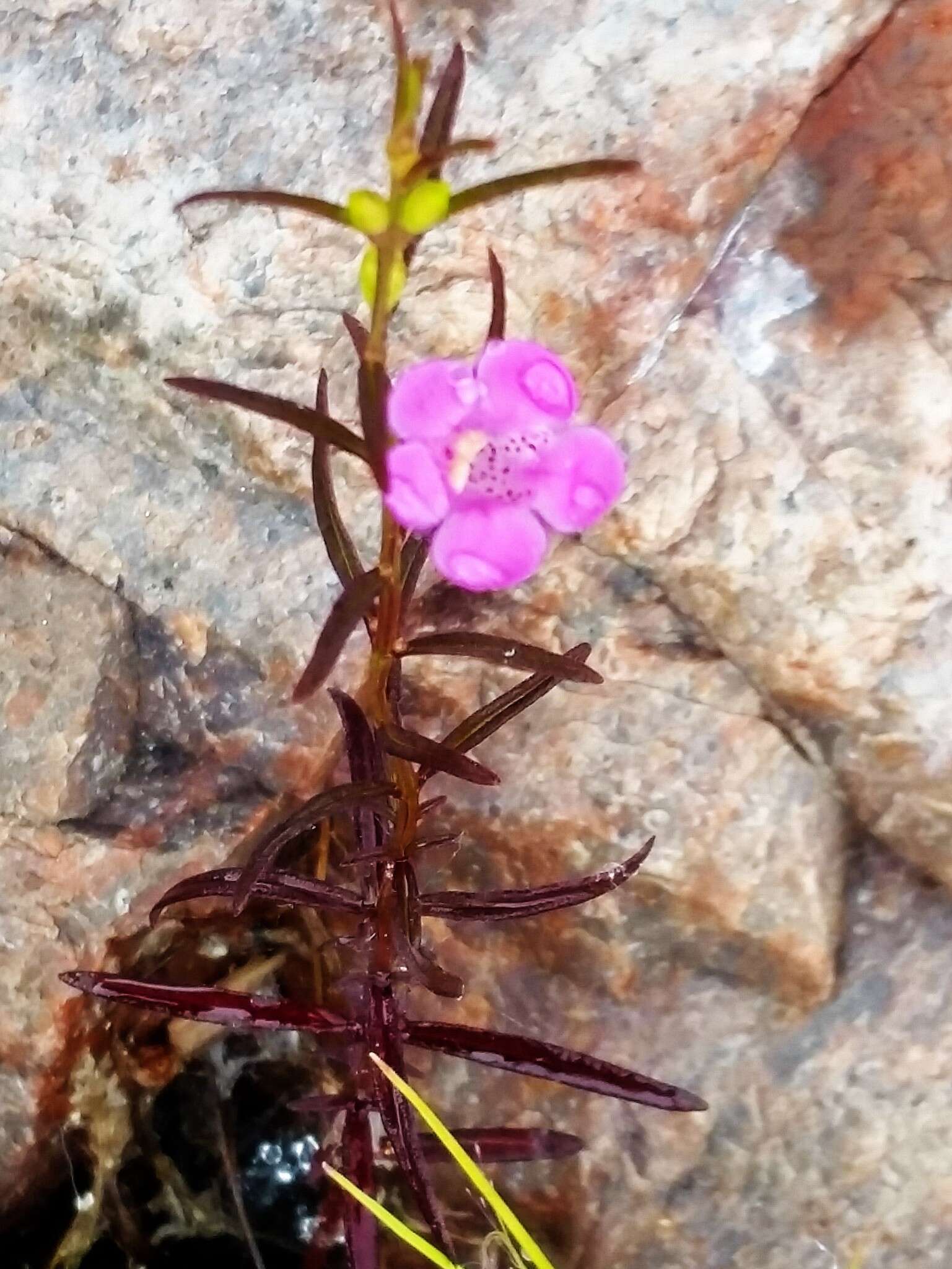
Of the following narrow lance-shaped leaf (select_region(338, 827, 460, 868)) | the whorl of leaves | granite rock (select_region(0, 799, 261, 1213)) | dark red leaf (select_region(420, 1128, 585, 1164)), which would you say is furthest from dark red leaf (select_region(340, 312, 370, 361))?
dark red leaf (select_region(420, 1128, 585, 1164))

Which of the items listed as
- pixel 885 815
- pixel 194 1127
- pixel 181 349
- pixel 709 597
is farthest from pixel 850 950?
pixel 181 349

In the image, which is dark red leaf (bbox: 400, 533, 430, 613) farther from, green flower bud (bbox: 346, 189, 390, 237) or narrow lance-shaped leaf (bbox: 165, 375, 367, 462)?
green flower bud (bbox: 346, 189, 390, 237)

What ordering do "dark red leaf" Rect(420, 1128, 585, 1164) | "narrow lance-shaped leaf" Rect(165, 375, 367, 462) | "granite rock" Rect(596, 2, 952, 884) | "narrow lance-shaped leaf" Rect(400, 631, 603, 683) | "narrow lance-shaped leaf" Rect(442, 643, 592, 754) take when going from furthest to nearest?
"dark red leaf" Rect(420, 1128, 585, 1164), "granite rock" Rect(596, 2, 952, 884), "narrow lance-shaped leaf" Rect(442, 643, 592, 754), "narrow lance-shaped leaf" Rect(400, 631, 603, 683), "narrow lance-shaped leaf" Rect(165, 375, 367, 462)

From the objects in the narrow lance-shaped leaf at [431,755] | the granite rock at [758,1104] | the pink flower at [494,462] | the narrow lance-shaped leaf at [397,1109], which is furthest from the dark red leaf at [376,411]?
the granite rock at [758,1104]

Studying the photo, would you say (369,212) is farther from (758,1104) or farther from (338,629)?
(758,1104)

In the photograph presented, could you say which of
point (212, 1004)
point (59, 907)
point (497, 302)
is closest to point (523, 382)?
point (497, 302)

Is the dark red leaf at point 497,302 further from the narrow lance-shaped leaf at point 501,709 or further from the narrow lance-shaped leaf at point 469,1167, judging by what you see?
the narrow lance-shaped leaf at point 469,1167
